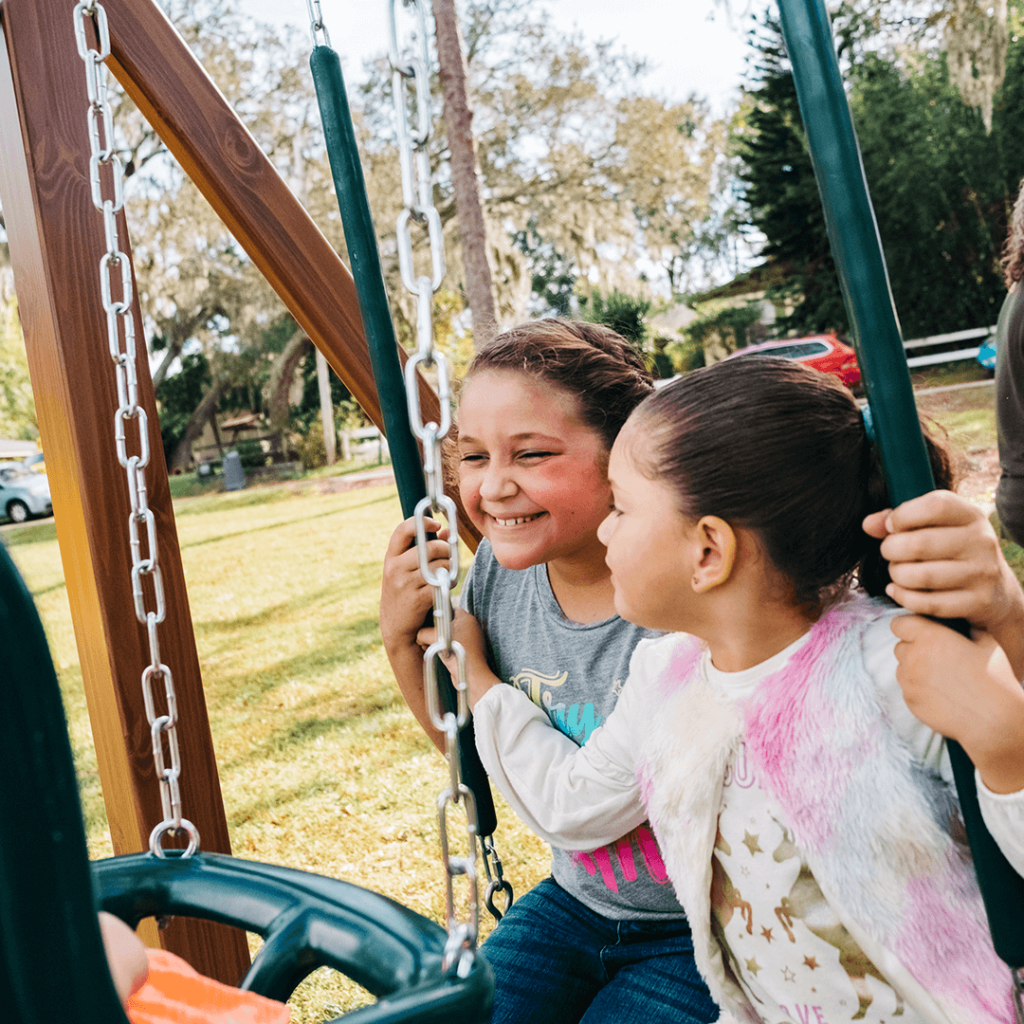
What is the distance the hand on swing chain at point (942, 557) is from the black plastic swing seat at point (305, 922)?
52 centimetres

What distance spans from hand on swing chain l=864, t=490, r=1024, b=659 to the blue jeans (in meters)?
0.74

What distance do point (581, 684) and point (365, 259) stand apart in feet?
2.37

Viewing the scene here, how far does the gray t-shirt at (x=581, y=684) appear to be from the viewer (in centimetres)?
143

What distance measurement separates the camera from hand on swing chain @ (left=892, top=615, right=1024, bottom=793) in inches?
33.9

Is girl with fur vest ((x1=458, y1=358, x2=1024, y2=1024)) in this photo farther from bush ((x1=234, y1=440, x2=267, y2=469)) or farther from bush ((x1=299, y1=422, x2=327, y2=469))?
bush ((x1=234, y1=440, x2=267, y2=469))

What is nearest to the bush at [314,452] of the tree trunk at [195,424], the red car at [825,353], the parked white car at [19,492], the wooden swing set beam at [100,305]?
the tree trunk at [195,424]

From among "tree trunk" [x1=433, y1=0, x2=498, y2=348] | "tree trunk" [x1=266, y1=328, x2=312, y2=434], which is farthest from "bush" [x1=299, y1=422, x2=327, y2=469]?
"tree trunk" [x1=433, y1=0, x2=498, y2=348]

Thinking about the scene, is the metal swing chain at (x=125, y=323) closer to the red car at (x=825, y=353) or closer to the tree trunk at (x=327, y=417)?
the red car at (x=825, y=353)

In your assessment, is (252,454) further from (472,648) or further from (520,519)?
(520,519)

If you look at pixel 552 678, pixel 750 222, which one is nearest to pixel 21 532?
pixel 750 222

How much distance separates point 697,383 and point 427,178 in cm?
45

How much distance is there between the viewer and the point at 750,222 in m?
16.7

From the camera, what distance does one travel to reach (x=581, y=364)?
154 cm

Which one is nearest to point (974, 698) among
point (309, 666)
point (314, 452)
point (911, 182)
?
point (309, 666)
